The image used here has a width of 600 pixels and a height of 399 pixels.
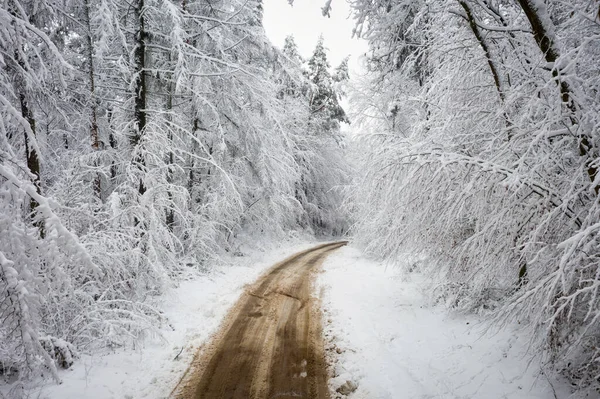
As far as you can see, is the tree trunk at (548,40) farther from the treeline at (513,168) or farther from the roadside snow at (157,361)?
the roadside snow at (157,361)

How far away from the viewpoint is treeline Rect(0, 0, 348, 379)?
2799 mm

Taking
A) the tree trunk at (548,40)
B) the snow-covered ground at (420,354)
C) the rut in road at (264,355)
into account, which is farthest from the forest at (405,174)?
the rut in road at (264,355)

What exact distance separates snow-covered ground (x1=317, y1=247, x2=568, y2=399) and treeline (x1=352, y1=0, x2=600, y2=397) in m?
0.54

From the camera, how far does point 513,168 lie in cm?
432

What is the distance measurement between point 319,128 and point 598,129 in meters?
23.7

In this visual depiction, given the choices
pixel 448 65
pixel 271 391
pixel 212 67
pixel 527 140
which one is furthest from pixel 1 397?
pixel 212 67

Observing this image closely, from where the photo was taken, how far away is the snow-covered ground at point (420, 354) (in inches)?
177

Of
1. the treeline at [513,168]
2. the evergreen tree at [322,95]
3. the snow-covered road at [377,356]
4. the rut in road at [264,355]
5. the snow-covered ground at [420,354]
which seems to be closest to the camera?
the treeline at [513,168]

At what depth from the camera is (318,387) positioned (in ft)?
16.5

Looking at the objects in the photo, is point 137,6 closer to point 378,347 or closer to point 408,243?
point 408,243

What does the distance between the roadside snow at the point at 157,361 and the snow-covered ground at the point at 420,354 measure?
2970 millimetres

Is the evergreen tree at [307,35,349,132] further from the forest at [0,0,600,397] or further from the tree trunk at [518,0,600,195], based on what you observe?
the tree trunk at [518,0,600,195]

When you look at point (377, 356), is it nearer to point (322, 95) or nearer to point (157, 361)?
point (157, 361)

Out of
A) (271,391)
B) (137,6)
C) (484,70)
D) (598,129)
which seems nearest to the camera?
(598,129)
